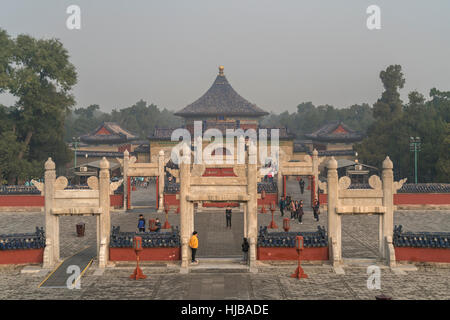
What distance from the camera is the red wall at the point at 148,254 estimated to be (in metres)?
19.3

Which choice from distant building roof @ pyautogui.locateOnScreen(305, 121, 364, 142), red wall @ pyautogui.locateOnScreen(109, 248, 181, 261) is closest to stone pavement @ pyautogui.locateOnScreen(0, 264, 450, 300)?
red wall @ pyautogui.locateOnScreen(109, 248, 181, 261)

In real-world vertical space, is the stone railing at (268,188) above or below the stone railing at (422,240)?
above

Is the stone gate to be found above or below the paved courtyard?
above

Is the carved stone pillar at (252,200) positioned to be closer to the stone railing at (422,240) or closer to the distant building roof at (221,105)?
the stone railing at (422,240)

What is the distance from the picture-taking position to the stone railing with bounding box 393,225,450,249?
18.8 meters

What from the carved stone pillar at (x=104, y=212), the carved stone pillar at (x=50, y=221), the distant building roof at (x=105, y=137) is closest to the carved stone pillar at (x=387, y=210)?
the carved stone pillar at (x=104, y=212)

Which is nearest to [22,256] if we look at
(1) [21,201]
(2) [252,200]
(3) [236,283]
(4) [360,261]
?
(3) [236,283]

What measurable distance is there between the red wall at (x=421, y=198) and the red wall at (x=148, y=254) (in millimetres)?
20614

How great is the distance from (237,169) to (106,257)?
18.8ft

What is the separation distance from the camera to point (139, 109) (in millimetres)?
130125

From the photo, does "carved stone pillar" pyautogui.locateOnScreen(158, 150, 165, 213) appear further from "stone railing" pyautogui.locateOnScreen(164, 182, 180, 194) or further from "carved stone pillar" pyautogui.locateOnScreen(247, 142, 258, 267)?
"carved stone pillar" pyautogui.locateOnScreen(247, 142, 258, 267)

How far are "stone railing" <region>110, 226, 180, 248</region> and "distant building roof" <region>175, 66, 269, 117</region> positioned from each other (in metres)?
→ 49.8
